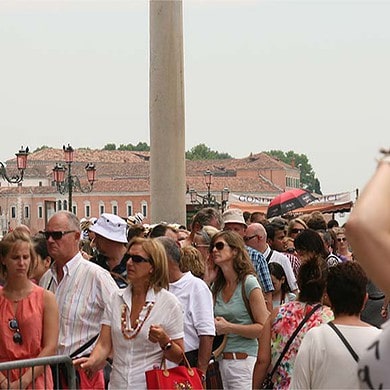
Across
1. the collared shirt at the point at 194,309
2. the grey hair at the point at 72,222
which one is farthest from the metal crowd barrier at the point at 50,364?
the collared shirt at the point at 194,309

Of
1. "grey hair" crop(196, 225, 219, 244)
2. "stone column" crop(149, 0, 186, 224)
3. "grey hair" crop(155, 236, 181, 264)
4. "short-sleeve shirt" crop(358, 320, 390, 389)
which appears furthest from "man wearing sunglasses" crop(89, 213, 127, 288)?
"stone column" crop(149, 0, 186, 224)

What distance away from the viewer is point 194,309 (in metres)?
7.14

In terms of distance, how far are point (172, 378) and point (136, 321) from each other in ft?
1.13

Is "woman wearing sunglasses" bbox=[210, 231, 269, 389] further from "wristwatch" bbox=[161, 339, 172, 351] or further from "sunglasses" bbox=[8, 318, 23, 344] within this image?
"sunglasses" bbox=[8, 318, 23, 344]

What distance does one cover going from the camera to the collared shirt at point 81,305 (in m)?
6.43

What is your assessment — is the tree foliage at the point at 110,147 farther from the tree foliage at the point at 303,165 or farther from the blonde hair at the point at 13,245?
the blonde hair at the point at 13,245

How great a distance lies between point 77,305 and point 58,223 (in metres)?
0.58

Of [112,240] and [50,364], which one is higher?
[112,240]

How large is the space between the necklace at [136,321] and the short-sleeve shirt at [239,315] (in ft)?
4.68

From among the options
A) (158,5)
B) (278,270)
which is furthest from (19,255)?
(158,5)

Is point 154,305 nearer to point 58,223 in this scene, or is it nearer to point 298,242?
point 58,223

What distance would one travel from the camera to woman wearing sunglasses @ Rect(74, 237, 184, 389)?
5895mm

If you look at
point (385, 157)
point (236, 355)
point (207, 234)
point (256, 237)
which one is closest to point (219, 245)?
point (236, 355)

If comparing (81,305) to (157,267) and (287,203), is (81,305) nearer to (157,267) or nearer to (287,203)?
(157,267)
